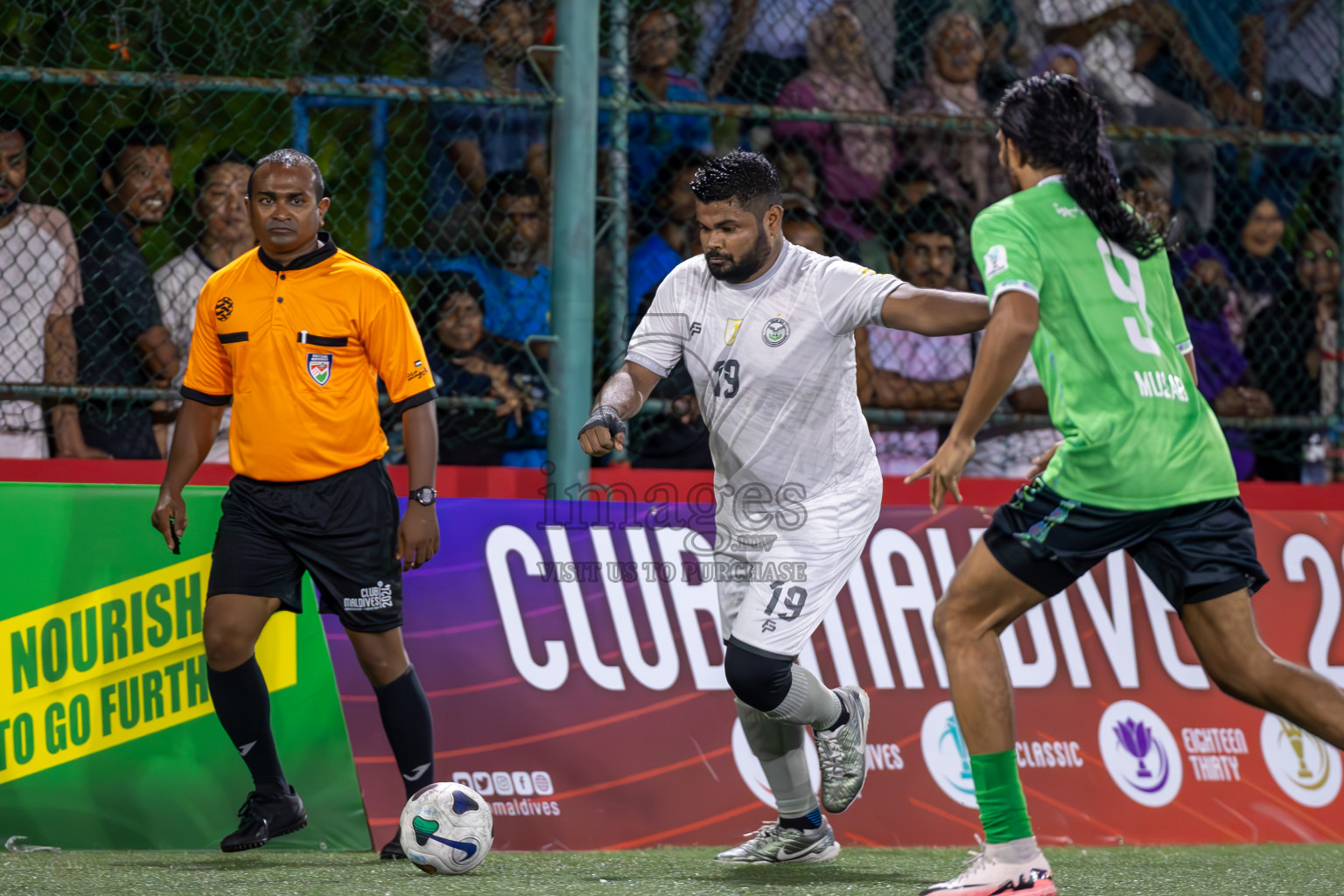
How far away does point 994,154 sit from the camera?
7098 millimetres

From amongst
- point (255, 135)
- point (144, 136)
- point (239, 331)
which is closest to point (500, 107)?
point (255, 135)

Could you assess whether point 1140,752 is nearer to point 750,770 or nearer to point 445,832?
point 750,770

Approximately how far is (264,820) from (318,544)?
0.82 meters


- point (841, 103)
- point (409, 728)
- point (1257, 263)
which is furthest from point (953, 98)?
point (409, 728)

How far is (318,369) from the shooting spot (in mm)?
4570

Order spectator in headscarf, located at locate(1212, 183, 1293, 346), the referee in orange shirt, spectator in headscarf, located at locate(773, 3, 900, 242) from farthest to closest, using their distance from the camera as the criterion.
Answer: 1. spectator in headscarf, located at locate(1212, 183, 1293, 346)
2. spectator in headscarf, located at locate(773, 3, 900, 242)
3. the referee in orange shirt

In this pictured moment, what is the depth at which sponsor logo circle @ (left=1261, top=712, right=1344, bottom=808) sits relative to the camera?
5430mm

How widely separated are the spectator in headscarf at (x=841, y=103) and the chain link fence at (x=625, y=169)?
0.04 feet

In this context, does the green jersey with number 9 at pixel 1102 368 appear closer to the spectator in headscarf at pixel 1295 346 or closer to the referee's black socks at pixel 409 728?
the referee's black socks at pixel 409 728

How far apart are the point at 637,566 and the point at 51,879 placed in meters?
2.11

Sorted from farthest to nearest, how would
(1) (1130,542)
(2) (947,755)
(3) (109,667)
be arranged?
(2) (947,755) < (3) (109,667) < (1) (1130,542)

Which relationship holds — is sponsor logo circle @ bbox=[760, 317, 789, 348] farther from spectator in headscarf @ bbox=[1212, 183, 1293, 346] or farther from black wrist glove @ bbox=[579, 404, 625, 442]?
spectator in headscarf @ bbox=[1212, 183, 1293, 346]

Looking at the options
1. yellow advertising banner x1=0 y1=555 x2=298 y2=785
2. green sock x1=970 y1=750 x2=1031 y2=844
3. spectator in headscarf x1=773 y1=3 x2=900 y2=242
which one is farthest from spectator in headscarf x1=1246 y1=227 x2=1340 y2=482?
yellow advertising banner x1=0 y1=555 x2=298 y2=785

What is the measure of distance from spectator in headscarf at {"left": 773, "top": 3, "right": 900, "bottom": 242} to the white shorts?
257 cm
